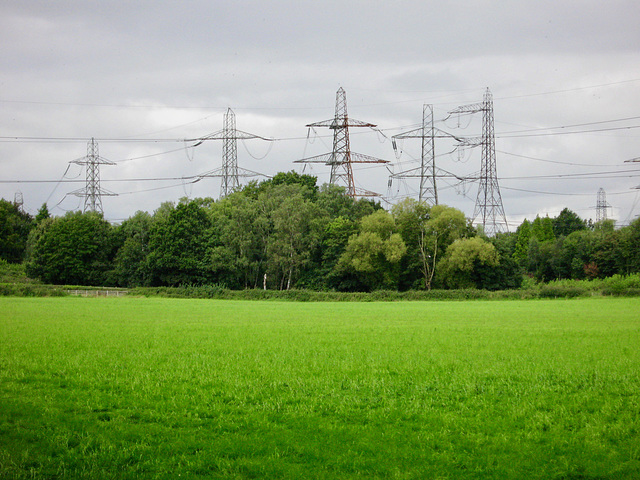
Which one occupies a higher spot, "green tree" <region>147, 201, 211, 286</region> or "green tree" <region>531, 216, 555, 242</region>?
"green tree" <region>531, 216, 555, 242</region>

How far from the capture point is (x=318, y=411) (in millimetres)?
12906

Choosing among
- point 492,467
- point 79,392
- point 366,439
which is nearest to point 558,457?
point 492,467

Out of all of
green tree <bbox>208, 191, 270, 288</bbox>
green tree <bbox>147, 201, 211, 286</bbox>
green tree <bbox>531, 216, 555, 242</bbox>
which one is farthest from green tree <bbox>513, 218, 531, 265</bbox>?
green tree <bbox>147, 201, 211, 286</bbox>

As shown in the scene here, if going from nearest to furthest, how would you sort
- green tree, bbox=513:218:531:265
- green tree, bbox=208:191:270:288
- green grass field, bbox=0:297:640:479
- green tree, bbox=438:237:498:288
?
green grass field, bbox=0:297:640:479 < green tree, bbox=438:237:498:288 < green tree, bbox=208:191:270:288 < green tree, bbox=513:218:531:265

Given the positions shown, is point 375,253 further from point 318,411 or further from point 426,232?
point 318,411

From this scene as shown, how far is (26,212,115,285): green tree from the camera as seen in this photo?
104688 mm

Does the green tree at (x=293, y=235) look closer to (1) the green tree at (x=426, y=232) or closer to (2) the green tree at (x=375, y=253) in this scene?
(2) the green tree at (x=375, y=253)

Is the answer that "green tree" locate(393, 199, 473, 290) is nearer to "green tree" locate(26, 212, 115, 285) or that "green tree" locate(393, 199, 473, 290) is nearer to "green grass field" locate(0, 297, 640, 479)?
"green tree" locate(26, 212, 115, 285)

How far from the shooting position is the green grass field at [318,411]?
9633 millimetres

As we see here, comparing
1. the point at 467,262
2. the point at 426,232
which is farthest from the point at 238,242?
the point at 467,262

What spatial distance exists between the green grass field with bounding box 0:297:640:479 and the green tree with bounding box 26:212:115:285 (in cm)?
8733

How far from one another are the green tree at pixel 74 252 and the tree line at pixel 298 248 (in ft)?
0.63

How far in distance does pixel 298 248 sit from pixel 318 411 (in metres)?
86.6

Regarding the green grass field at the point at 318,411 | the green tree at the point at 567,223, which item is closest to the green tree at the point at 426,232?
the green grass field at the point at 318,411
